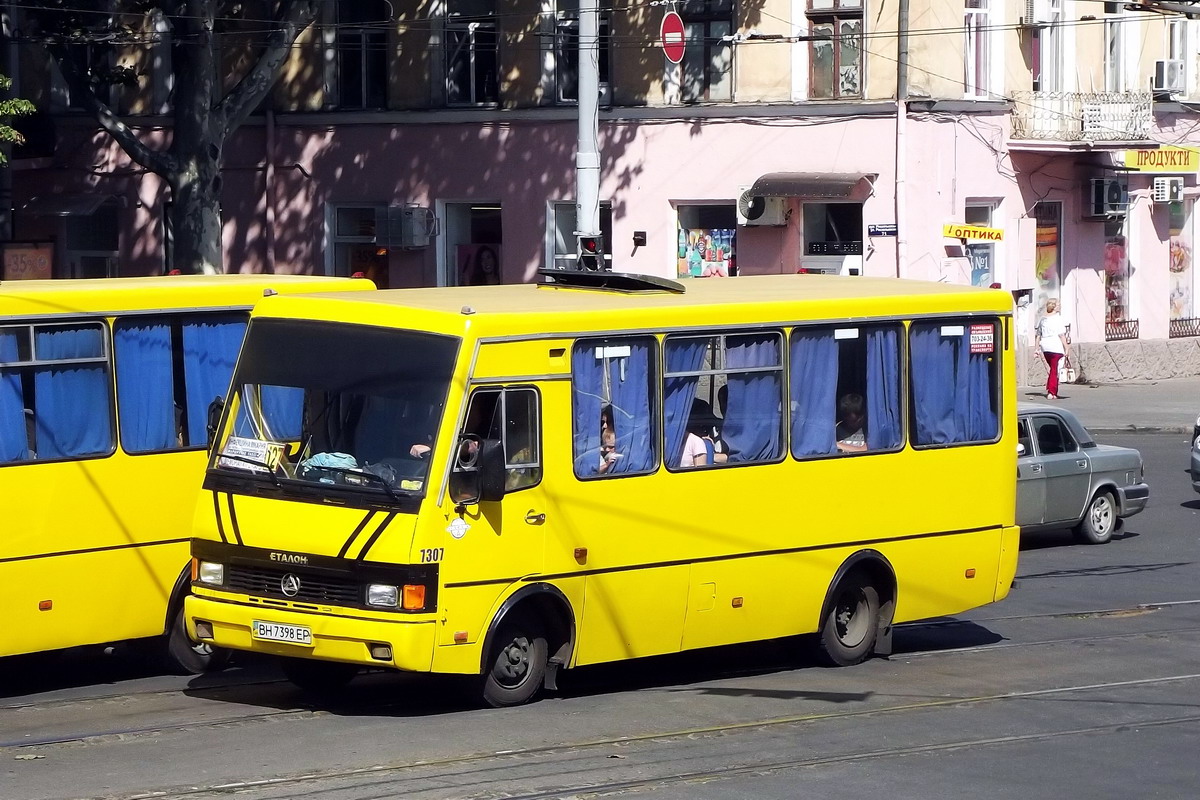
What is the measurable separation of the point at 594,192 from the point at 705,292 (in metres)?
9.26

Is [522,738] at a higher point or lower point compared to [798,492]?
lower

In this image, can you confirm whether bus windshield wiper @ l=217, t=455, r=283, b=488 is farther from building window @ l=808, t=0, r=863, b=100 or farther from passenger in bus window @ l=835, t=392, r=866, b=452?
building window @ l=808, t=0, r=863, b=100

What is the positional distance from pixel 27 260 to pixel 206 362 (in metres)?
16.7

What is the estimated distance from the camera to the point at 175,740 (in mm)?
9531

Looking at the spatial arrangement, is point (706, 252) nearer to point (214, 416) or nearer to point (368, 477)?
point (214, 416)

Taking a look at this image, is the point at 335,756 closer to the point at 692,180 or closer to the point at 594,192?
the point at 594,192

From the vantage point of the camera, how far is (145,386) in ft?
37.1

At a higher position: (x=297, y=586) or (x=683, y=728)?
(x=297, y=586)

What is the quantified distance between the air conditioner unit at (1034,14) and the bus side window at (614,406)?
2241 cm

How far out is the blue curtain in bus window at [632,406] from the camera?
10773 millimetres

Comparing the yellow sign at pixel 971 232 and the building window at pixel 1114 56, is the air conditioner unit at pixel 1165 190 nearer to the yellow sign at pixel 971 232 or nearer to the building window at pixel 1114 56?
the building window at pixel 1114 56

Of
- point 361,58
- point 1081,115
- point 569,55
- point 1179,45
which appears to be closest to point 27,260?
point 361,58

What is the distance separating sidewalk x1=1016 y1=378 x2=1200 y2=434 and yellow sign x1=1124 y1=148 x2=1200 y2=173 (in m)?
3.97

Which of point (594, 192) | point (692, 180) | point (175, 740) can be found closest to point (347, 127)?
point (692, 180)
